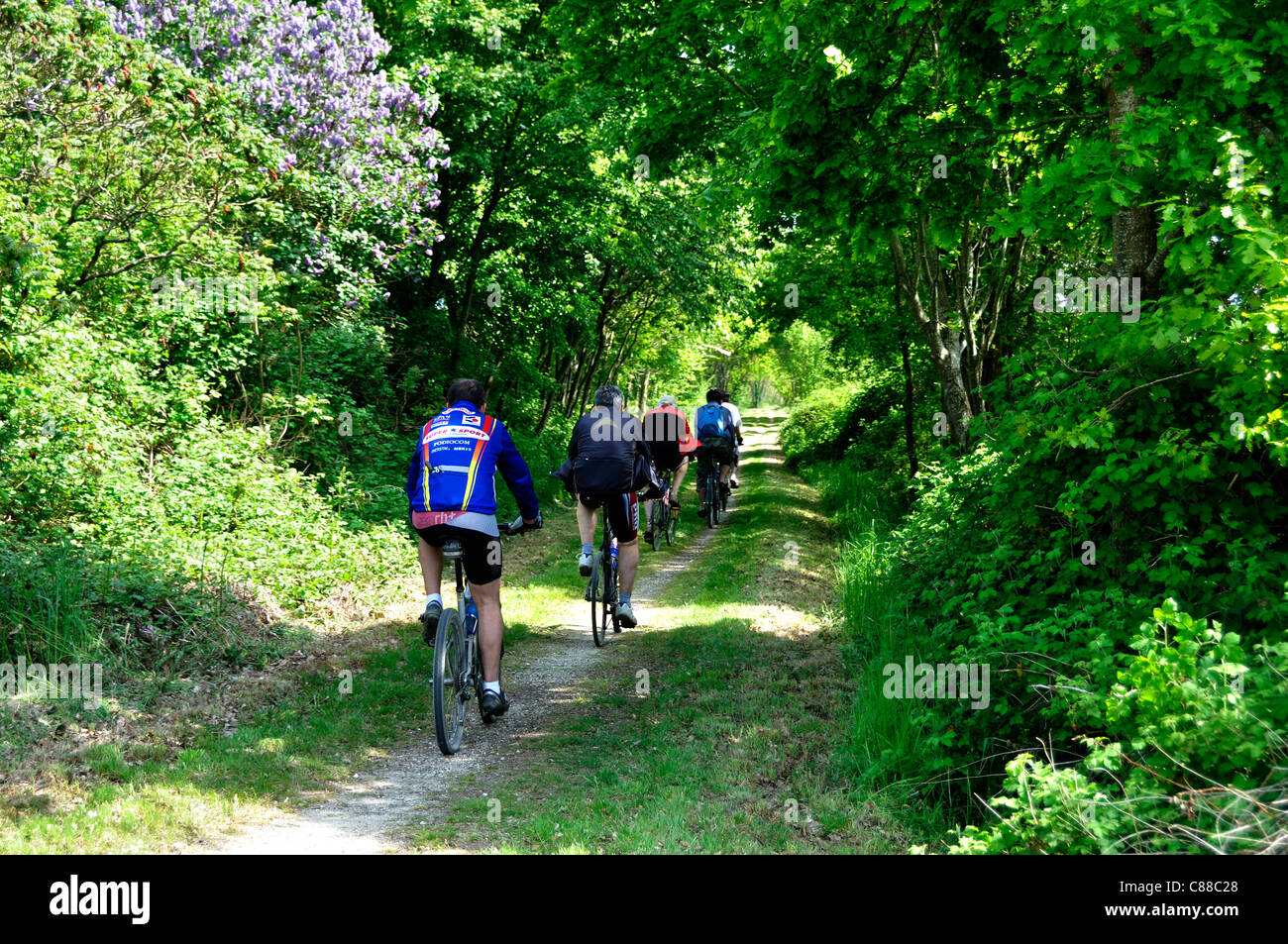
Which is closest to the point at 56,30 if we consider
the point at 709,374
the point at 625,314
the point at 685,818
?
the point at 685,818

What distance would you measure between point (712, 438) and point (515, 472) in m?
10.6

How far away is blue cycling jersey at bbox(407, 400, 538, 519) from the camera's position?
568 centimetres

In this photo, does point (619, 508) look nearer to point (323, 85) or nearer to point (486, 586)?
point (486, 586)

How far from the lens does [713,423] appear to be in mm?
16547

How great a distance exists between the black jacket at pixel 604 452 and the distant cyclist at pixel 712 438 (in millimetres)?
7869

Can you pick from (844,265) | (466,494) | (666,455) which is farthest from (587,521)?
(844,265)

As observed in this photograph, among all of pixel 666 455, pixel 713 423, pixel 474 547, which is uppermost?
pixel 713 423

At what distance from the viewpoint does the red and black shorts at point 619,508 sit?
862 cm

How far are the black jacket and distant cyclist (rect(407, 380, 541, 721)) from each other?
7.49ft

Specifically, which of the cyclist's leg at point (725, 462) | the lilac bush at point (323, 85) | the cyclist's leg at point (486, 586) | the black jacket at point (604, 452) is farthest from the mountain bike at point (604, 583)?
the cyclist's leg at point (725, 462)

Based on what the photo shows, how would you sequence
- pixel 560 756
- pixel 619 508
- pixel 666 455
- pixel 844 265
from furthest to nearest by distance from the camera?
pixel 844 265, pixel 666 455, pixel 619 508, pixel 560 756

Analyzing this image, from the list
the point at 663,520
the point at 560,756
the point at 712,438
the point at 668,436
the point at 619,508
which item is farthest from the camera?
the point at 712,438

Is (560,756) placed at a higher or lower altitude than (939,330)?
lower

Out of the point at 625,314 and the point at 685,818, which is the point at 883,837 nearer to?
the point at 685,818
